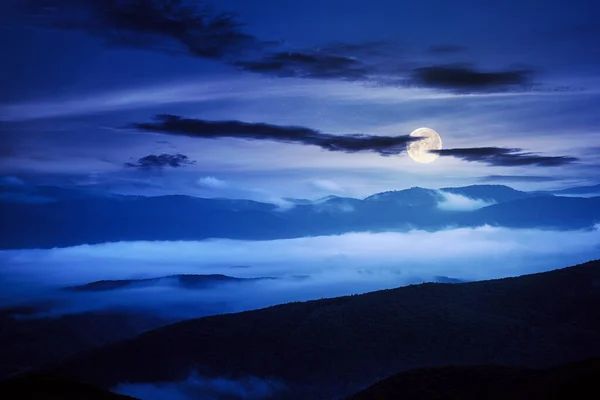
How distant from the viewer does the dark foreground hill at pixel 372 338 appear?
490 ft

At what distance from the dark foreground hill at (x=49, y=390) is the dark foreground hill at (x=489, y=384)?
114 ft

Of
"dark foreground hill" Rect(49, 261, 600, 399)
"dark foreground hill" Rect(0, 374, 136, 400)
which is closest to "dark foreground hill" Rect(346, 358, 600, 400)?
"dark foreground hill" Rect(0, 374, 136, 400)

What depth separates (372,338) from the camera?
166m

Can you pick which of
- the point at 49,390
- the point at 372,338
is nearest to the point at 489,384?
the point at 49,390

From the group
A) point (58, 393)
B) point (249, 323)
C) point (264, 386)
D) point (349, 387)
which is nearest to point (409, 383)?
point (58, 393)

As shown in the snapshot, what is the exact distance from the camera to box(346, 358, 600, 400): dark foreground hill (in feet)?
216

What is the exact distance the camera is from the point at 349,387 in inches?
5797

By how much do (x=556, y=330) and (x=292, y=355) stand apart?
222 ft

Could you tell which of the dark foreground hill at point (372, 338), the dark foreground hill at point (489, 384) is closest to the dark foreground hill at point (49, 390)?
the dark foreground hill at point (489, 384)

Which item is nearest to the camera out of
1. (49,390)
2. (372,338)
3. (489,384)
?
(49,390)

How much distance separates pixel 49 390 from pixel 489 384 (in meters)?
55.4

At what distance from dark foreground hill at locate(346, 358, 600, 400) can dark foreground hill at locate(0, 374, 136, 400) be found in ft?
114

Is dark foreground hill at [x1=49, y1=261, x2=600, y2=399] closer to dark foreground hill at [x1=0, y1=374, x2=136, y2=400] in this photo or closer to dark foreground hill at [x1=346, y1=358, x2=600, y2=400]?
dark foreground hill at [x1=346, y1=358, x2=600, y2=400]

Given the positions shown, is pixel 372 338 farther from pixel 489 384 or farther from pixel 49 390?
pixel 49 390
